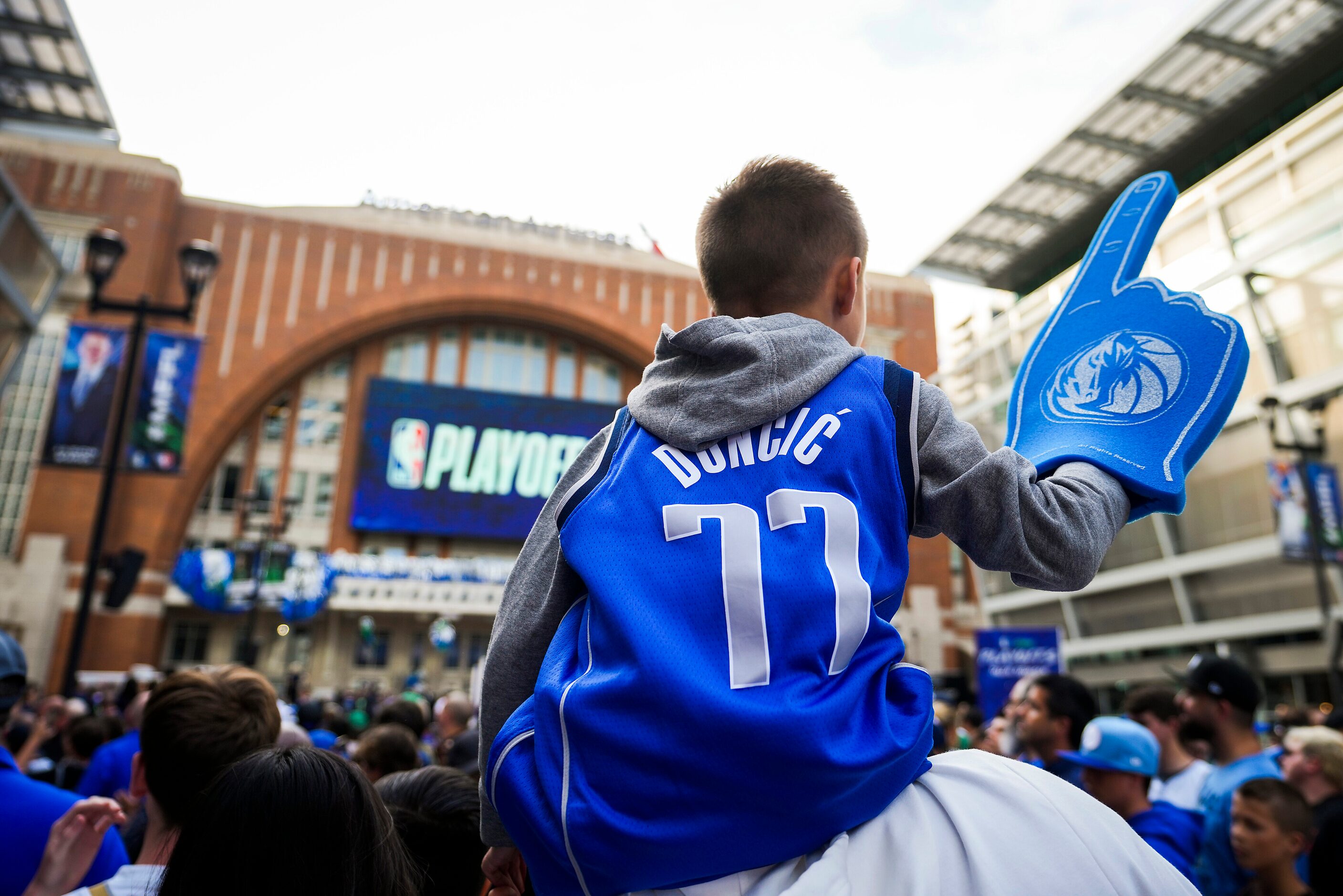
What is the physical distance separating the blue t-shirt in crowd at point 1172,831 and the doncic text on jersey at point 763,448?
287 centimetres

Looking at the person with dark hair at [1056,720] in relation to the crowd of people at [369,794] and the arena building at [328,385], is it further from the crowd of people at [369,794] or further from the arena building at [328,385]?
the arena building at [328,385]

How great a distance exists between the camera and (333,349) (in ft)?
108

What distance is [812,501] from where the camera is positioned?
116 cm

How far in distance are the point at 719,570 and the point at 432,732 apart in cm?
1034

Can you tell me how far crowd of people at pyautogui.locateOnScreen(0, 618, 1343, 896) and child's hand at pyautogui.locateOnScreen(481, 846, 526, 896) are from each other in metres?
0.15

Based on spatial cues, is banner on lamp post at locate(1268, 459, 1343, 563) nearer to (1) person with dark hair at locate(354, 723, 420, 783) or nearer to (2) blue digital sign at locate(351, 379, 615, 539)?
(1) person with dark hair at locate(354, 723, 420, 783)

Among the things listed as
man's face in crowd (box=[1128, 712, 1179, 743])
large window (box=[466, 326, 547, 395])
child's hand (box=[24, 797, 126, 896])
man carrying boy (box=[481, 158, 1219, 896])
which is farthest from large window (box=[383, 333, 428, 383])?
man carrying boy (box=[481, 158, 1219, 896])

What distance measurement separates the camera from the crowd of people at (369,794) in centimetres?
130

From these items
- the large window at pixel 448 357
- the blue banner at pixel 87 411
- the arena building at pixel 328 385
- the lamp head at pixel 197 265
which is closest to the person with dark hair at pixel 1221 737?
the lamp head at pixel 197 265

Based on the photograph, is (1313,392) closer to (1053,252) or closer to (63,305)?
(1053,252)

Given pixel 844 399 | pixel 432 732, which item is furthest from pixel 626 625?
pixel 432 732

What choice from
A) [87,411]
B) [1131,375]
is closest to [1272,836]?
[1131,375]

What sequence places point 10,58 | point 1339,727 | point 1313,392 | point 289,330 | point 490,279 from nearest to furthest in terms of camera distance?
point 1339,727 → point 1313,392 → point 10,58 → point 289,330 → point 490,279

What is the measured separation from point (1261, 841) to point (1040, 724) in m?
1.12
